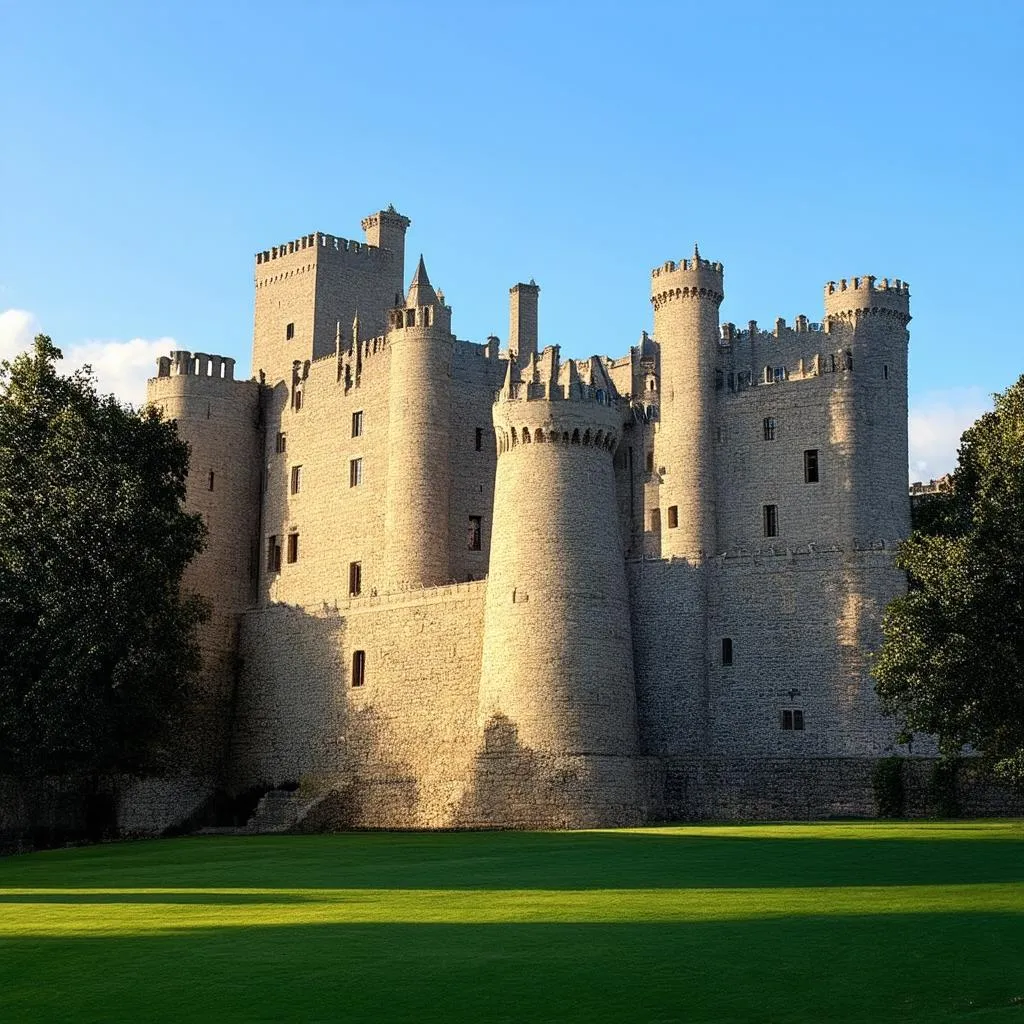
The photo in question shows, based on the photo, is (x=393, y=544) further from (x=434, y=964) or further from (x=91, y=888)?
(x=434, y=964)

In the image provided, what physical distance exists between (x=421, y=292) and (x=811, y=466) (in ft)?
66.9

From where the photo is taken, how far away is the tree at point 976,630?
143 feet

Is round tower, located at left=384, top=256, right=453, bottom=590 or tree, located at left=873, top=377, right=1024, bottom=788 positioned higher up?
round tower, located at left=384, top=256, right=453, bottom=590

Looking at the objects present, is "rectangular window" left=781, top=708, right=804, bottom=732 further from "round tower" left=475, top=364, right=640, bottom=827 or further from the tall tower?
the tall tower

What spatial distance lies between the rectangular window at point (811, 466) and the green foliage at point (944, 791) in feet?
50.5

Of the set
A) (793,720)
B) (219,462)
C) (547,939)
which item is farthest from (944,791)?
(219,462)

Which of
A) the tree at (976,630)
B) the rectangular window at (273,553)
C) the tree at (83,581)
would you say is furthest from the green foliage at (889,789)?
the rectangular window at (273,553)

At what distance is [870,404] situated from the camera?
6469 cm

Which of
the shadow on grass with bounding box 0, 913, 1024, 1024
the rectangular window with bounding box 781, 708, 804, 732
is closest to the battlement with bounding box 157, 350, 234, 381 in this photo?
the rectangular window with bounding box 781, 708, 804, 732

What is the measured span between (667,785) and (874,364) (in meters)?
19.4

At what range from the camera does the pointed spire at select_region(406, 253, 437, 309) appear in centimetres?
7425

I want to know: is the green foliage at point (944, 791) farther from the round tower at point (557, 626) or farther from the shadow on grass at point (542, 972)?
the shadow on grass at point (542, 972)

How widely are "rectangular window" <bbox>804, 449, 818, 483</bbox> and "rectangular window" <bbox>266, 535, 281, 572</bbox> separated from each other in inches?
1035

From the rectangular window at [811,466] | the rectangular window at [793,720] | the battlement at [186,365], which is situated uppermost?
the battlement at [186,365]
